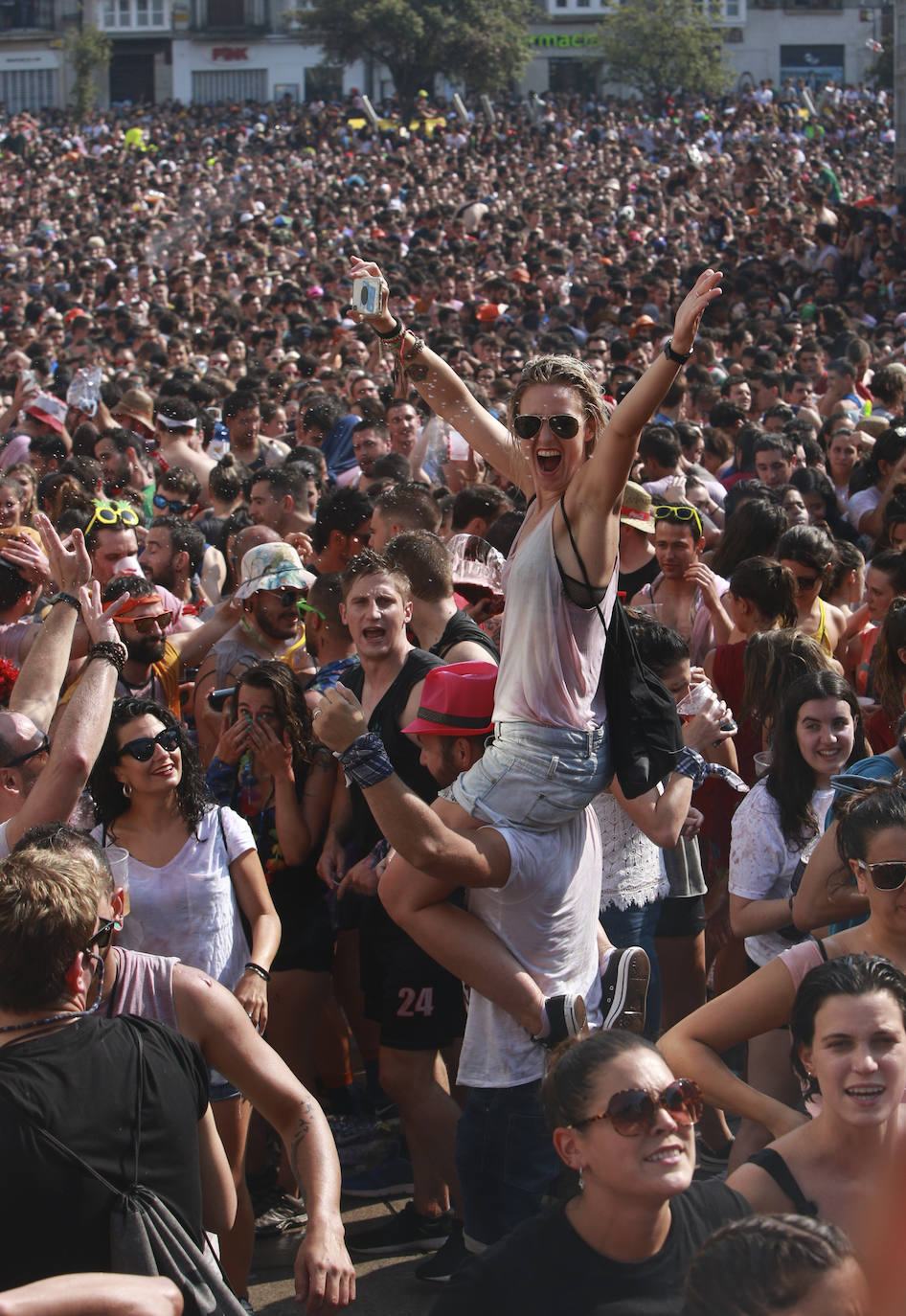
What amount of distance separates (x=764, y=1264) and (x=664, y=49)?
184 feet

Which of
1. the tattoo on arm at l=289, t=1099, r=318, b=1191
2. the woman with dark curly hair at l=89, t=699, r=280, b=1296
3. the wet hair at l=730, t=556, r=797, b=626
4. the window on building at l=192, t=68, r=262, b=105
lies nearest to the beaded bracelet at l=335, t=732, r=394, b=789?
the tattoo on arm at l=289, t=1099, r=318, b=1191

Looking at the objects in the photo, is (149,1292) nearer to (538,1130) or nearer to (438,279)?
(538,1130)

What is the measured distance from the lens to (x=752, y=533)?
18.1 ft

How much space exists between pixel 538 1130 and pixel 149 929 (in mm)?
1020

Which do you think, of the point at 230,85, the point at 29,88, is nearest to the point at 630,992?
the point at 230,85

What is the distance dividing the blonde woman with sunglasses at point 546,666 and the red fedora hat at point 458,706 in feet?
0.83

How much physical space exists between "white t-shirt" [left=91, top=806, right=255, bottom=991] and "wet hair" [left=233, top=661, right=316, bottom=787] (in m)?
0.61

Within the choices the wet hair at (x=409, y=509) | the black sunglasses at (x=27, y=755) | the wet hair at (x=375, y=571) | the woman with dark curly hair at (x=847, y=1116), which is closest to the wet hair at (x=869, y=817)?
the woman with dark curly hair at (x=847, y=1116)

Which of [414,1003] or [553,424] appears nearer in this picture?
[553,424]

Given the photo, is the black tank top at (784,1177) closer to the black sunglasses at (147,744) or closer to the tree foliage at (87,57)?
the black sunglasses at (147,744)

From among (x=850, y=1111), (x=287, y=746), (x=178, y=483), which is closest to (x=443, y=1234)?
(x=287, y=746)

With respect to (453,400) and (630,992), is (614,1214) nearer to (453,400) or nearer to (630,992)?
(630,992)

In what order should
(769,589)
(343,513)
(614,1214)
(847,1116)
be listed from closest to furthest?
(614,1214) → (847,1116) → (769,589) → (343,513)

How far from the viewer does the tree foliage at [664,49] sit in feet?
172
